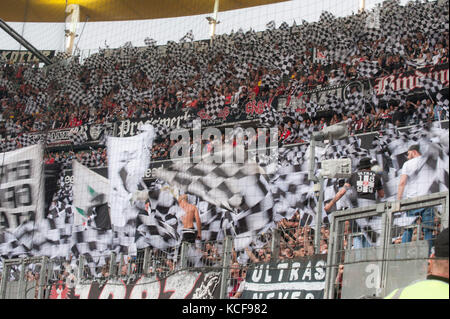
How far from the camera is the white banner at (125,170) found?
9.98 m

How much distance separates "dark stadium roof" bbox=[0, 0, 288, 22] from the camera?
622 inches

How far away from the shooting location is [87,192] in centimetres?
1057

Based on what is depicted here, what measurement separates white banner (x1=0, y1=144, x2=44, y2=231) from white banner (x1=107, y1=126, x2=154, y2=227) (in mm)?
1572

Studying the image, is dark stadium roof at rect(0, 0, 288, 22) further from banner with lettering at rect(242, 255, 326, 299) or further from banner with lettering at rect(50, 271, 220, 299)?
banner with lettering at rect(242, 255, 326, 299)

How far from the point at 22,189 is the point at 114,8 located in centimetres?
701

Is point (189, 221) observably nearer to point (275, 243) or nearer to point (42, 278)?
point (42, 278)

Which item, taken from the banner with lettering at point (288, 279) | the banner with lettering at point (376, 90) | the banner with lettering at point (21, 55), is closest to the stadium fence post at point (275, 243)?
the banner with lettering at point (288, 279)

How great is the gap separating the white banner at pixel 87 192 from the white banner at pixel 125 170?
0.22 metres

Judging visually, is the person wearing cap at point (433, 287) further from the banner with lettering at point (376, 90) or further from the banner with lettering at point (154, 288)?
the banner with lettering at point (376, 90)

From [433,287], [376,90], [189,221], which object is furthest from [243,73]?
[433,287]

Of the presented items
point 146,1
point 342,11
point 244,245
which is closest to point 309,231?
point 244,245

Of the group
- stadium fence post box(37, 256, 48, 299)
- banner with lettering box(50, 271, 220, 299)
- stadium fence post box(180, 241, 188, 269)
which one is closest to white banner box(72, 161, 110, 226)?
stadium fence post box(37, 256, 48, 299)
